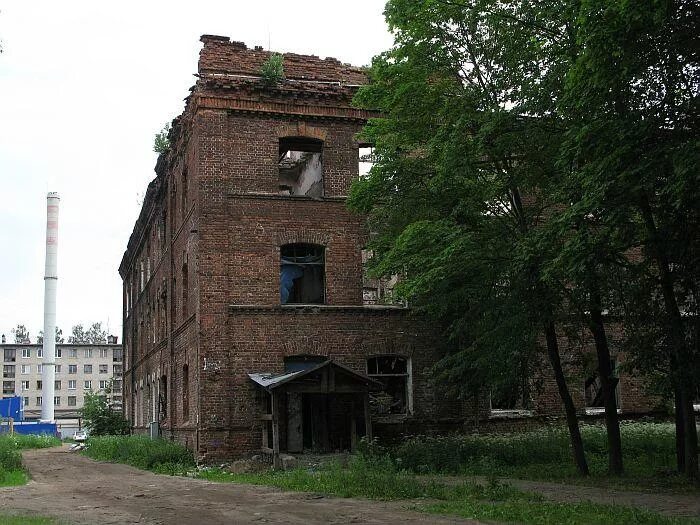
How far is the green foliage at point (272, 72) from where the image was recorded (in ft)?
78.7

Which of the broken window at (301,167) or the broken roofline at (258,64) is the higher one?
the broken roofline at (258,64)

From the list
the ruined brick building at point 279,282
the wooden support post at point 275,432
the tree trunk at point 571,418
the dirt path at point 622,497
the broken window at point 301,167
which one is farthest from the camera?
the broken window at point 301,167

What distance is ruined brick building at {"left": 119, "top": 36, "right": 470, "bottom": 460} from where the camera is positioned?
2262cm

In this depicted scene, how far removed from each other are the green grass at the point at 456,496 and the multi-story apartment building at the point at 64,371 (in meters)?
98.4

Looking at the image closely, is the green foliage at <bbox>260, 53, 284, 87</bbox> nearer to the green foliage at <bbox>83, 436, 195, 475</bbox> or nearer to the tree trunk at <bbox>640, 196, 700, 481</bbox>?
the green foliage at <bbox>83, 436, 195, 475</bbox>

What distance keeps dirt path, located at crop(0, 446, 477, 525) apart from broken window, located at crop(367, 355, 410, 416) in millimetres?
6286

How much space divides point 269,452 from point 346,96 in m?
10.7

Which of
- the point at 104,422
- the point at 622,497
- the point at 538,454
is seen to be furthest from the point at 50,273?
the point at 622,497

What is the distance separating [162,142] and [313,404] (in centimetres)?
1204

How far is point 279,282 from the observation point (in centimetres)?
2352

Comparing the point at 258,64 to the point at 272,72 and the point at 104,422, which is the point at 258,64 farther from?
the point at 104,422

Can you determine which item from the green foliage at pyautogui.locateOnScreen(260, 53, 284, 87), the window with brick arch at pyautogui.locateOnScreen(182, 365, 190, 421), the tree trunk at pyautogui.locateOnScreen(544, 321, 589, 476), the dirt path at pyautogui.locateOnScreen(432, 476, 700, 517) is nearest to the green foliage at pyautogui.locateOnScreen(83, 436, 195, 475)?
the window with brick arch at pyautogui.locateOnScreen(182, 365, 190, 421)

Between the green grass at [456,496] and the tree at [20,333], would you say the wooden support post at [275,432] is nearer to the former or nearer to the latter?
the green grass at [456,496]

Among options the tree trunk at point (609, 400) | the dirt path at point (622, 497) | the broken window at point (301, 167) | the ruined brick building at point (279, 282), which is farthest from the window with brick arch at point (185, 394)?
the tree trunk at point (609, 400)
